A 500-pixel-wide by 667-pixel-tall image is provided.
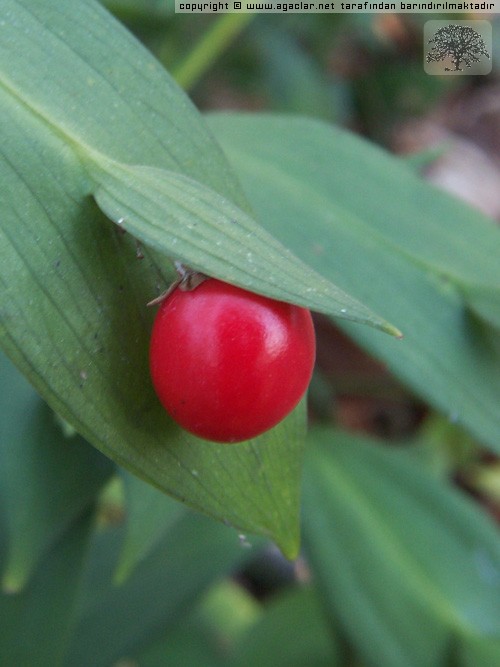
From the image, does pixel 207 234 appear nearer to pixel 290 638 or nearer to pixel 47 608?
pixel 47 608

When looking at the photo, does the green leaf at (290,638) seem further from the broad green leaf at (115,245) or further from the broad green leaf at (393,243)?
the broad green leaf at (115,245)

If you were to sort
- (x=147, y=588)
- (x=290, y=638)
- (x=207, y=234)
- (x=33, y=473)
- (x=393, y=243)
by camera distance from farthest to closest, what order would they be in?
(x=290, y=638) → (x=147, y=588) → (x=393, y=243) → (x=33, y=473) → (x=207, y=234)

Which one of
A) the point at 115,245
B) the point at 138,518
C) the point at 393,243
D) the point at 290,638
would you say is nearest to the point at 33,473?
the point at 138,518

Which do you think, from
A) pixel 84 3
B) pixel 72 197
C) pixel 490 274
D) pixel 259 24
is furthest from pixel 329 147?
pixel 259 24

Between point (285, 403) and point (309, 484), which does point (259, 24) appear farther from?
point (285, 403)

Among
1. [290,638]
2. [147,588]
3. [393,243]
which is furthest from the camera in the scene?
[290,638]

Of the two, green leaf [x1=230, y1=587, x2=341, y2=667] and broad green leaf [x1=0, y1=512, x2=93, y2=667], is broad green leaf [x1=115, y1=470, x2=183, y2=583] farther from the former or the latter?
green leaf [x1=230, y1=587, x2=341, y2=667]
